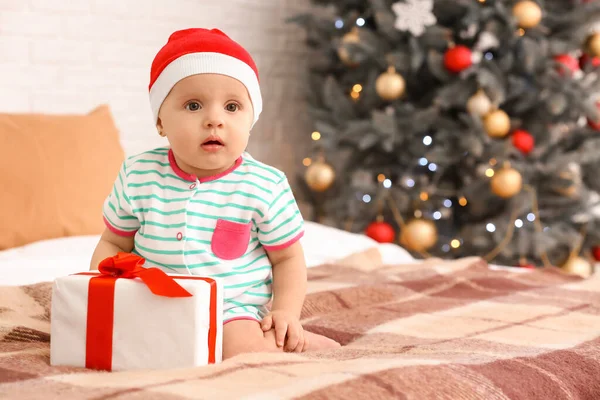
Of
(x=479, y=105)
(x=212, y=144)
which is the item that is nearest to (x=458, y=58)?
(x=479, y=105)

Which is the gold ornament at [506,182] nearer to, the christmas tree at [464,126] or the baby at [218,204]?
the christmas tree at [464,126]

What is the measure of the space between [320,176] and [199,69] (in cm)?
205

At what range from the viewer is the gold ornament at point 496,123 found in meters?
2.93

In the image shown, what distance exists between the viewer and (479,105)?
290cm

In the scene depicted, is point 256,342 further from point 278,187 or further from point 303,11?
point 303,11

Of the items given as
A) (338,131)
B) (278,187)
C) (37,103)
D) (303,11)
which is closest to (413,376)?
(278,187)

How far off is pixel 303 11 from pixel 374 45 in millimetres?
600

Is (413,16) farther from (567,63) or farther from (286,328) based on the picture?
(286,328)

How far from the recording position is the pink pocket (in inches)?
46.5

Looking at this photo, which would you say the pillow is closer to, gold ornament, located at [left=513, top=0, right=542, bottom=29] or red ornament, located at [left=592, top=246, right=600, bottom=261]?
gold ornament, located at [left=513, top=0, right=542, bottom=29]

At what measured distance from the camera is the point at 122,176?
1263mm

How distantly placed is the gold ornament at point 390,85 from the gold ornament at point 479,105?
274mm

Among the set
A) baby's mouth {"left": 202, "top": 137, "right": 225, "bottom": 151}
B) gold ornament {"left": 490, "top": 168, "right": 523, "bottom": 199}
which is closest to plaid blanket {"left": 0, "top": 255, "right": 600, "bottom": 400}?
baby's mouth {"left": 202, "top": 137, "right": 225, "bottom": 151}

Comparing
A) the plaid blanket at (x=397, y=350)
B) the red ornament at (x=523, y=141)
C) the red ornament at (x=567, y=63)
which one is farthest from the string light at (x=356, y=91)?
the plaid blanket at (x=397, y=350)
